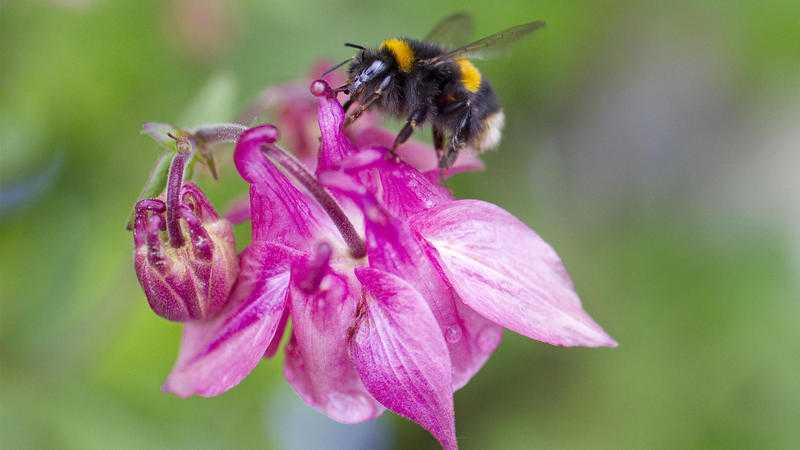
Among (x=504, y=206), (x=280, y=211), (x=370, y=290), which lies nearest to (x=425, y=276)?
(x=370, y=290)

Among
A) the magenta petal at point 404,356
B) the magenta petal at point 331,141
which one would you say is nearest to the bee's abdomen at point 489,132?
the magenta petal at point 331,141

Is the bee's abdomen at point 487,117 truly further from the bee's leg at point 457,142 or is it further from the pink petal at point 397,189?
the pink petal at point 397,189

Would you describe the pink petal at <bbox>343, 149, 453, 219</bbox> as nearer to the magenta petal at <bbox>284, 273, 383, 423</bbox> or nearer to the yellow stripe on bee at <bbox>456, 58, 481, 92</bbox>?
the magenta petal at <bbox>284, 273, 383, 423</bbox>

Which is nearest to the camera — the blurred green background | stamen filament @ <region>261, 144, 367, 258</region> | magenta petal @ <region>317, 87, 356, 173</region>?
stamen filament @ <region>261, 144, 367, 258</region>

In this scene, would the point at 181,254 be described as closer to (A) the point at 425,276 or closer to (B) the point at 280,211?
(B) the point at 280,211

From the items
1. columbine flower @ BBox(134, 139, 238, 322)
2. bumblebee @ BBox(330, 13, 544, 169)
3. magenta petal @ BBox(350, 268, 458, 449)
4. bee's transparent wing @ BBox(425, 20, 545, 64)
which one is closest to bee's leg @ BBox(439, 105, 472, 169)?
bumblebee @ BBox(330, 13, 544, 169)

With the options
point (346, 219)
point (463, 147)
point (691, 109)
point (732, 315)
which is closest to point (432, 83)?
point (463, 147)

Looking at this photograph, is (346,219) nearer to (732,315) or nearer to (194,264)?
(194,264)
